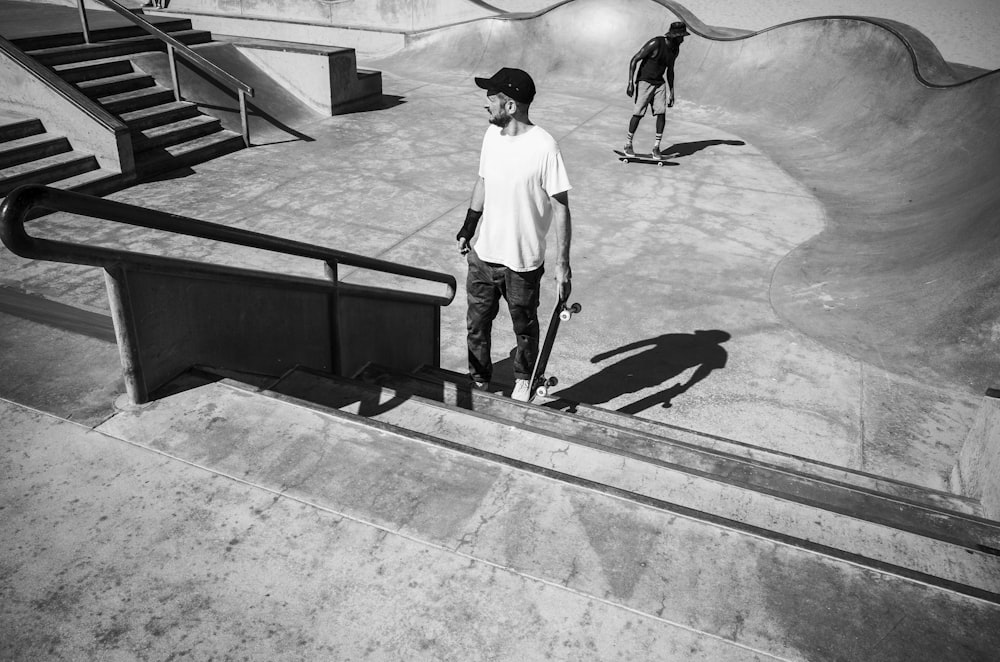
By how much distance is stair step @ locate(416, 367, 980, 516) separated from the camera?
371 centimetres

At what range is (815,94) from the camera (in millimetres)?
13609

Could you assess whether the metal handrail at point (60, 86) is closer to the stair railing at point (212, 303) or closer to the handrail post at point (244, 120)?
the handrail post at point (244, 120)

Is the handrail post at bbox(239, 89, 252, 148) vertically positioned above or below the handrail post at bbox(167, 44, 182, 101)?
below

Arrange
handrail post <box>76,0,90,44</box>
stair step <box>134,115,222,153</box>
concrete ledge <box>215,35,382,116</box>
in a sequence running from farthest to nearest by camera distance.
A: 1. concrete ledge <box>215,35,382,116</box>
2. handrail post <box>76,0,90,44</box>
3. stair step <box>134,115,222,153</box>

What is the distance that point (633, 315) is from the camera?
6582mm

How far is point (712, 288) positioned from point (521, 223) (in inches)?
149

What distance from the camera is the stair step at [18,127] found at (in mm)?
8602

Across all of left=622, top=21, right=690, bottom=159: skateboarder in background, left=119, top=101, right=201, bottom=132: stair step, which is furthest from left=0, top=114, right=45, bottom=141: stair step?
left=622, top=21, right=690, bottom=159: skateboarder in background

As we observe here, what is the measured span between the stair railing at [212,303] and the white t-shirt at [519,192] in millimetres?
628

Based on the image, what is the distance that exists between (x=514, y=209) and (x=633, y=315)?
291cm

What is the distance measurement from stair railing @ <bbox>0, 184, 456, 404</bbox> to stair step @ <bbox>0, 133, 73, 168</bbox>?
6526 millimetres

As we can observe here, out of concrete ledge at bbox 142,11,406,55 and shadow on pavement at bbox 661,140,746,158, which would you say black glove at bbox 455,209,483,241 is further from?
concrete ledge at bbox 142,11,406,55

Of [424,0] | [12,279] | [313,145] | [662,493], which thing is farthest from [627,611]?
[424,0]

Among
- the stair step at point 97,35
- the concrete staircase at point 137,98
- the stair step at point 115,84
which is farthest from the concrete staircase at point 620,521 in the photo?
the stair step at point 97,35
